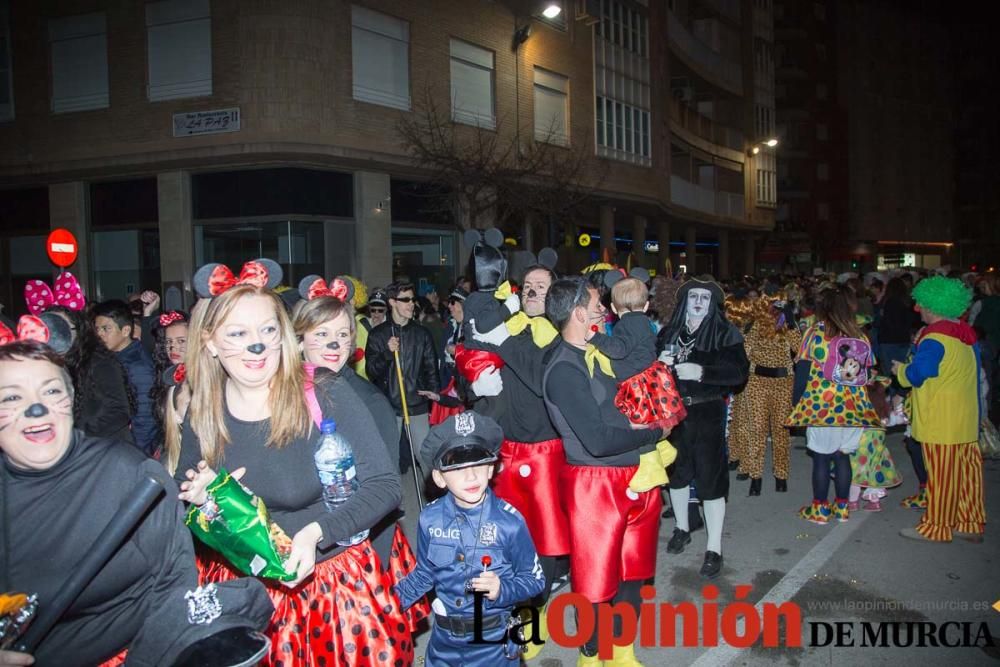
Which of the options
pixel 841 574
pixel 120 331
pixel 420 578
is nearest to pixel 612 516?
pixel 420 578

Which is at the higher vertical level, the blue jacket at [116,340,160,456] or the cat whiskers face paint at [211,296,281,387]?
the cat whiskers face paint at [211,296,281,387]

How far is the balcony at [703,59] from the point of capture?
96.8 feet

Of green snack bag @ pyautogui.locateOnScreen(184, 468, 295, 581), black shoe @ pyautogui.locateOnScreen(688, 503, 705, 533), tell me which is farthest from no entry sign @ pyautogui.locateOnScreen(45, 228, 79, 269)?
green snack bag @ pyautogui.locateOnScreen(184, 468, 295, 581)

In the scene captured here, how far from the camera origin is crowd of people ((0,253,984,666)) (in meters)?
2.00

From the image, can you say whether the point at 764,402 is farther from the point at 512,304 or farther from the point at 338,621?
the point at 338,621

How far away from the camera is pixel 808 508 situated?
643 cm

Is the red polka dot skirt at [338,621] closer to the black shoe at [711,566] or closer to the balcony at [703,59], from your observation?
the black shoe at [711,566]

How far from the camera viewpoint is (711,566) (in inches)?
204

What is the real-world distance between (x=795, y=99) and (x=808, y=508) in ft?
182

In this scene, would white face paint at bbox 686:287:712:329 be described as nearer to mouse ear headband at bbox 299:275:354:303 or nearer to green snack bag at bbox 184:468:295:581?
mouse ear headband at bbox 299:275:354:303

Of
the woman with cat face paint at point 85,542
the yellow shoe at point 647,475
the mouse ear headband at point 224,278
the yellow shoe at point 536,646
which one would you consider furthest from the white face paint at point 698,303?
the woman with cat face paint at point 85,542

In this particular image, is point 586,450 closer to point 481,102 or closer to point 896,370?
point 896,370

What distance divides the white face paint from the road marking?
1.96 m

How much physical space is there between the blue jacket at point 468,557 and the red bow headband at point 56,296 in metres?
3.59
